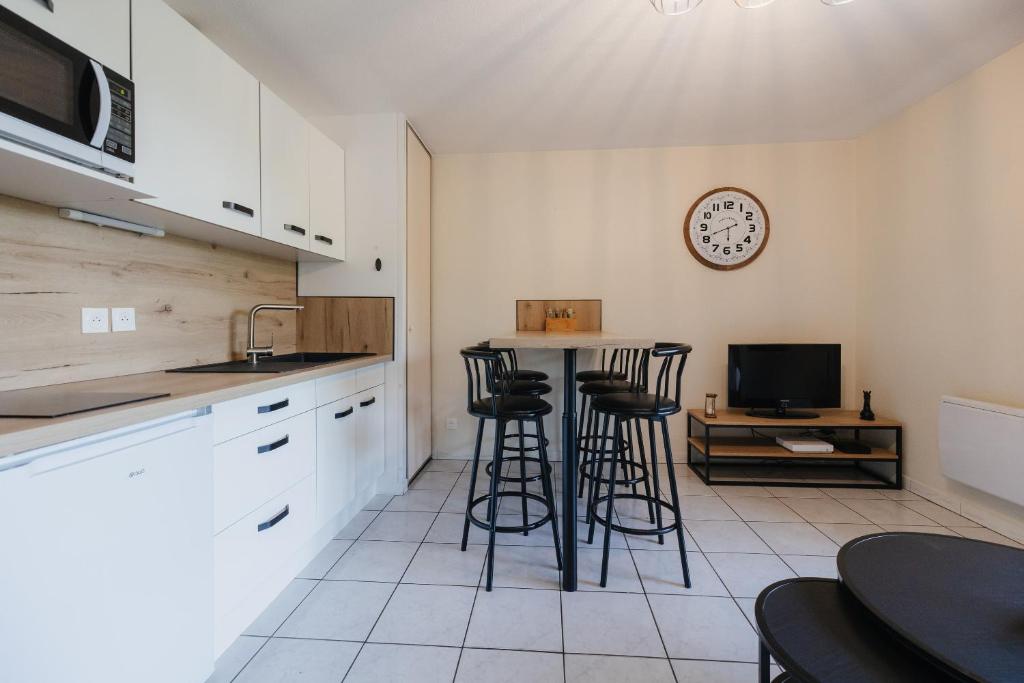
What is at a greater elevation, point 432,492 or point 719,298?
point 719,298

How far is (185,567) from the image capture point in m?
1.21

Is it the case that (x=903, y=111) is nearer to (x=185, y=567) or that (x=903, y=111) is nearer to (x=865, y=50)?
(x=865, y=50)

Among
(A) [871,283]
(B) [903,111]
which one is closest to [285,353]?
(A) [871,283]

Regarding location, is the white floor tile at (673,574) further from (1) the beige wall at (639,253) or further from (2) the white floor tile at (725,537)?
(1) the beige wall at (639,253)

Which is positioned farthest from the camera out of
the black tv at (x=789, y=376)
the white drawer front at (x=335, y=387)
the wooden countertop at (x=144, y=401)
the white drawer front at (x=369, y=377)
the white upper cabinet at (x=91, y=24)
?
the black tv at (x=789, y=376)

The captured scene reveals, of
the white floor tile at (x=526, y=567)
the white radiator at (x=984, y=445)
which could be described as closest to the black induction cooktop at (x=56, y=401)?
the white floor tile at (x=526, y=567)

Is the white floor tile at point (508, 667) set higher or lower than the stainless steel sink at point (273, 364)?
lower

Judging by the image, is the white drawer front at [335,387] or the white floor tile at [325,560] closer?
the white floor tile at [325,560]

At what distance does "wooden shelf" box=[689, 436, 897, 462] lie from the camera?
292 centimetres

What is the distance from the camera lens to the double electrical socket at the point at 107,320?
1542 mm

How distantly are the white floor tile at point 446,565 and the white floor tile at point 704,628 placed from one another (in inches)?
31.3

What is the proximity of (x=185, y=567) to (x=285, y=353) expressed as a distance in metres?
1.71

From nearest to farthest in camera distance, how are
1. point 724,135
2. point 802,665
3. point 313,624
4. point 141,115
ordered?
point 802,665 → point 141,115 → point 313,624 → point 724,135

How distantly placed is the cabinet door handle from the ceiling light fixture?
196cm
